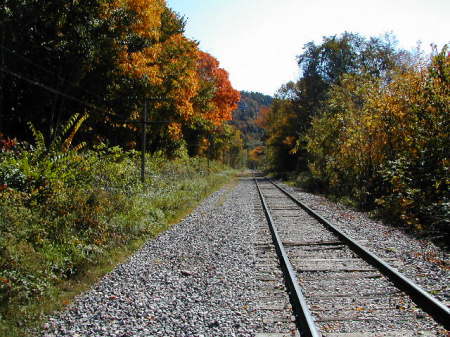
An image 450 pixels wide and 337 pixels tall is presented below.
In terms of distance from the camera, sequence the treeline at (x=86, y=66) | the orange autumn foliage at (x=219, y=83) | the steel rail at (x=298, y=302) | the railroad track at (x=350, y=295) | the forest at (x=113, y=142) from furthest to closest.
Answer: the orange autumn foliage at (x=219, y=83) → the treeline at (x=86, y=66) → the forest at (x=113, y=142) → the railroad track at (x=350, y=295) → the steel rail at (x=298, y=302)

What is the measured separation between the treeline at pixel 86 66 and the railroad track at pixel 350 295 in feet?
34.2

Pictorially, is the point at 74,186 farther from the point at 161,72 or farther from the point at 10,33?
the point at 161,72

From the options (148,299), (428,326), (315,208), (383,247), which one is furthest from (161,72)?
(428,326)

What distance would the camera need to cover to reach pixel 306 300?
5.59 m

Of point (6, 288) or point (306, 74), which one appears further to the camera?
point (306, 74)

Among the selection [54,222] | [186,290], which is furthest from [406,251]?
[54,222]

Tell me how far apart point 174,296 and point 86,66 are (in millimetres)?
13372

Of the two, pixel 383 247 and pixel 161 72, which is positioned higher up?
pixel 161 72

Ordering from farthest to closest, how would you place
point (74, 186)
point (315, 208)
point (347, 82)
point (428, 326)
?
1. point (347, 82)
2. point (315, 208)
3. point (74, 186)
4. point (428, 326)

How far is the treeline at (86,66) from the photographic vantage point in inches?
629

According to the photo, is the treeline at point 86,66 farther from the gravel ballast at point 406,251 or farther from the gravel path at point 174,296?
the gravel ballast at point 406,251

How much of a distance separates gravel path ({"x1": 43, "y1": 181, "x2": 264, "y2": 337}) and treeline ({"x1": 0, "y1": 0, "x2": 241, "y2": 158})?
884 centimetres

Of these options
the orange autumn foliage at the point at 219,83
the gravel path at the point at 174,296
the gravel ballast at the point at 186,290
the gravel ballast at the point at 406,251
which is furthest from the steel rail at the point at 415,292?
the orange autumn foliage at the point at 219,83

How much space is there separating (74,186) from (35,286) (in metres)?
4.77
